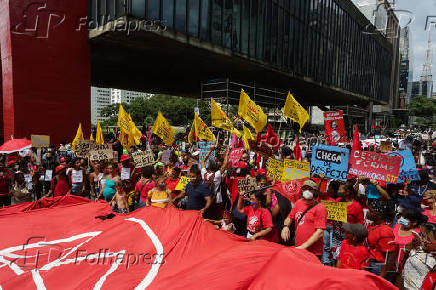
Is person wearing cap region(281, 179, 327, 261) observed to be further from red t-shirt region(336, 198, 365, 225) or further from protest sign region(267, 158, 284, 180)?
protest sign region(267, 158, 284, 180)

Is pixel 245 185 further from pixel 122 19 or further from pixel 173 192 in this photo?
pixel 122 19

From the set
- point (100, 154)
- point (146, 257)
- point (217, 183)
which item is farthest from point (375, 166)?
point (100, 154)

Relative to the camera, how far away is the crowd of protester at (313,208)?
3283 millimetres

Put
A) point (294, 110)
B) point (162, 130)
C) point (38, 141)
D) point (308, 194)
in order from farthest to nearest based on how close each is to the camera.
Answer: point (38, 141) < point (162, 130) < point (294, 110) < point (308, 194)

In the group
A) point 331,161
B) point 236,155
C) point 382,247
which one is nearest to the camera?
point 382,247

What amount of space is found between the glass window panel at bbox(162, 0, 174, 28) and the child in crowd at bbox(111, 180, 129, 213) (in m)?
12.1

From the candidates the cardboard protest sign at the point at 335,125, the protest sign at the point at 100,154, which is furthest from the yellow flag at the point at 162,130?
the cardboard protest sign at the point at 335,125

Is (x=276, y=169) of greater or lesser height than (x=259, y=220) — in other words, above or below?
above

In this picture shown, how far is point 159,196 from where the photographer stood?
5887 mm

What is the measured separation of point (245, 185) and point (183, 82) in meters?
24.7

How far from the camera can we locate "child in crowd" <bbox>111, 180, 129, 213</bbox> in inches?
252

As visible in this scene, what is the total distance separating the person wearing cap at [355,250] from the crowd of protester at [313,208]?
0.01 metres

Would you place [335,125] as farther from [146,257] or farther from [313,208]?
[146,257]

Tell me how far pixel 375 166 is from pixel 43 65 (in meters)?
15.9
